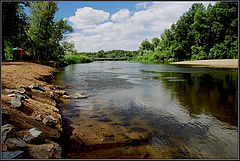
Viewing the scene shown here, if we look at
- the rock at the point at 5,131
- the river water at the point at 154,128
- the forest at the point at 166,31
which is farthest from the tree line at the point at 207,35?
the rock at the point at 5,131

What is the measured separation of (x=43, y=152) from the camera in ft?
8.52

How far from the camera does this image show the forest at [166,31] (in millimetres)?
20189

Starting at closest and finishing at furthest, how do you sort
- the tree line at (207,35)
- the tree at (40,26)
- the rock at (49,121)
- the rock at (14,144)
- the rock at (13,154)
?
1. the rock at (13,154)
2. the rock at (14,144)
3. the rock at (49,121)
4. the tree at (40,26)
5. the tree line at (207,35)

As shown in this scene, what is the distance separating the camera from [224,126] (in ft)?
15.2

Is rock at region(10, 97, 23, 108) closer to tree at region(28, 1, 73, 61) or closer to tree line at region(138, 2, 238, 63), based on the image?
tree at region(28, 1, 73, 61)

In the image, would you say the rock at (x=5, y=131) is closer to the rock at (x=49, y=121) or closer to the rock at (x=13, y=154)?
the rock at (x=13, y=154)

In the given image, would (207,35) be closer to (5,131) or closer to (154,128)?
(154,128)

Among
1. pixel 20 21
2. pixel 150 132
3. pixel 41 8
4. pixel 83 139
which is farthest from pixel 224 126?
pixel 41 8

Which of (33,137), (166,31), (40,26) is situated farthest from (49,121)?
(166,31)

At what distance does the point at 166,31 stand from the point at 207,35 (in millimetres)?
17521

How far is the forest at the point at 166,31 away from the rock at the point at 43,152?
17731 mm

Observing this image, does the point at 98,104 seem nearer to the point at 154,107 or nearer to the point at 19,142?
the point at 154,107

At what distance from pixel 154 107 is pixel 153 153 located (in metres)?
3.22

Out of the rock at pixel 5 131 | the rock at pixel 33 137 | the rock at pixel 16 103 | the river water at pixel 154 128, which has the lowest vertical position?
the river water at pixel 154 128
